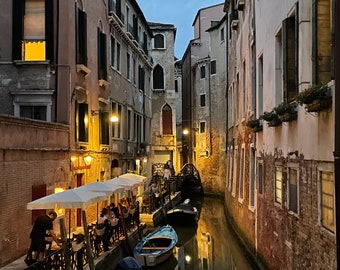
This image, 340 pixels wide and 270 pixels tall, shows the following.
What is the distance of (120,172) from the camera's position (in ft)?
70.1

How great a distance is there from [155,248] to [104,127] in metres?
5.55

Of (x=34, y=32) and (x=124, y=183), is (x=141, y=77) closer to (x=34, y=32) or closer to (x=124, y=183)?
(x=124, y=183)

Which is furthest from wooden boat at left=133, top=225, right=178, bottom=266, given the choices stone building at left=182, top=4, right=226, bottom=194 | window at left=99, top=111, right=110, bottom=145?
stone building at left=182, top=4, right=226, bottom=194

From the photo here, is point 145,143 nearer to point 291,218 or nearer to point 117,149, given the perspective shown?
point 117,149

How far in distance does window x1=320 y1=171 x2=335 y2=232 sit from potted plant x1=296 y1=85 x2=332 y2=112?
96cm

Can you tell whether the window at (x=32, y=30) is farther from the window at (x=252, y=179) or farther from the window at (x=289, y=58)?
the window at (x=252, y=179)

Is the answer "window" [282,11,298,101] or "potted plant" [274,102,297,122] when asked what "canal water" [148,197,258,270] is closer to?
"potted plant" [274,102,297,122]

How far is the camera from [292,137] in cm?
895

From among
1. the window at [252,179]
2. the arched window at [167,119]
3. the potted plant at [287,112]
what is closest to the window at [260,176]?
the window at [252,179]

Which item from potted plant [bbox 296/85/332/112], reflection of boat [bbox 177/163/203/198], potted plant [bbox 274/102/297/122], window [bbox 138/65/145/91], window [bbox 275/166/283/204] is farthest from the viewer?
reflection of boat [bbox 177/163/203/198]

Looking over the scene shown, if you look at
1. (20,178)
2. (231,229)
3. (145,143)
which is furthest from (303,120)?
(145,143)

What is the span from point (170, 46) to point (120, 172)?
17526 millimetres

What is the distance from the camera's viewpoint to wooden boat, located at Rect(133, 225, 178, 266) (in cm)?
1370

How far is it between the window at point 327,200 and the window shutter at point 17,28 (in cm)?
971
